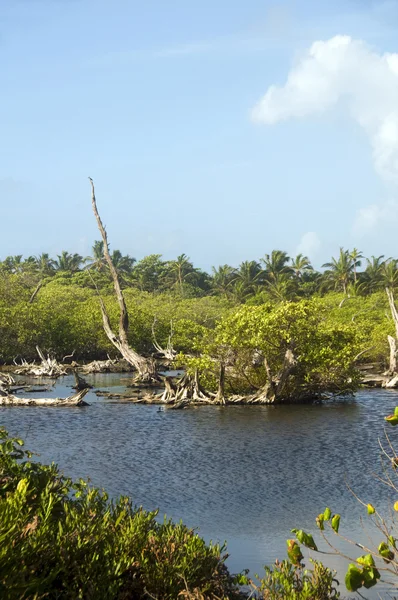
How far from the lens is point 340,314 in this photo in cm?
6331

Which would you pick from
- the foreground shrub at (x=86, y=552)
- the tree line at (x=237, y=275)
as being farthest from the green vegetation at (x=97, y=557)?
the tree line at (x=237, y=275)

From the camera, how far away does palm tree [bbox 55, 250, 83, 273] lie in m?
110

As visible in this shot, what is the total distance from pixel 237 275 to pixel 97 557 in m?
91.5

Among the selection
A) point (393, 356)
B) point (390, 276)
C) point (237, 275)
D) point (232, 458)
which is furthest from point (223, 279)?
point (232, 458)

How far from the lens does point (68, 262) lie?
111 m

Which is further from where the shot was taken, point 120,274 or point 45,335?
point 120,274

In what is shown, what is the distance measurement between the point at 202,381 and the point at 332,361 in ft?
19.4

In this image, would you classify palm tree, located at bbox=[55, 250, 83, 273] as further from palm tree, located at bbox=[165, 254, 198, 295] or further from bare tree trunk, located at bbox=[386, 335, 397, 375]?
bare tree trunk, located at bbox=[386, 335, 397, 375]

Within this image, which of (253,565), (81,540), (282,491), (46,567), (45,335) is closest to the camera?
(46,567)

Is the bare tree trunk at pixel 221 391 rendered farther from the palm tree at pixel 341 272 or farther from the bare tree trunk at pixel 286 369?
the palm tree at pixel 341 272

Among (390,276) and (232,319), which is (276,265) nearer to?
(390,276)

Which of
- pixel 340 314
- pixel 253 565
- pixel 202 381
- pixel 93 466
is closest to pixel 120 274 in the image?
pixel 340 314

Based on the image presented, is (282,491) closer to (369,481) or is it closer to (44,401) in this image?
(369,481)

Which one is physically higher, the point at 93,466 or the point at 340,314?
the point at 340,314
